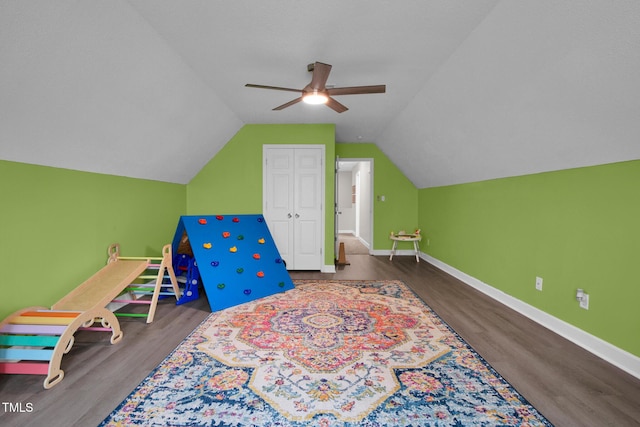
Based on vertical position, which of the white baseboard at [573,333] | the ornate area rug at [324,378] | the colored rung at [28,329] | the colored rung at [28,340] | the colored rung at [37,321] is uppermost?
the colored rung at [37,321]

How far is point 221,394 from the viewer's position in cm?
186

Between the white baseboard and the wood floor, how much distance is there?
2.8 inches

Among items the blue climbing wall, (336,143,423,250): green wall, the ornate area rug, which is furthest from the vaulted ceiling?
(336,143,423,250): green wall

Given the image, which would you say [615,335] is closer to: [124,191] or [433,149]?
[433,149]

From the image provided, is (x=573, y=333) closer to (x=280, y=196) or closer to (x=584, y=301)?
(x=584, y=301)

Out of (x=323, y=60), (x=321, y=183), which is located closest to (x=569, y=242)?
(x=323, y=60)

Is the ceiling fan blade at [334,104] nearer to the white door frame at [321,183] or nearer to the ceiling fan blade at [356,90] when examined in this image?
the ceiling fan blade at [356,90]

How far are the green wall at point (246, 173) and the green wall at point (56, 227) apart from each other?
4.56 ft

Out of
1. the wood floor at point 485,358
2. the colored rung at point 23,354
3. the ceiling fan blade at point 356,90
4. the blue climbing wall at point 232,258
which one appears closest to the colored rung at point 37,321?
the colored rung at point 23,354

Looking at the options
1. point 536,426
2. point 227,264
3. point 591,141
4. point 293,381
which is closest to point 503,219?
point 591,141

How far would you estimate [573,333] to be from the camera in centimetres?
258

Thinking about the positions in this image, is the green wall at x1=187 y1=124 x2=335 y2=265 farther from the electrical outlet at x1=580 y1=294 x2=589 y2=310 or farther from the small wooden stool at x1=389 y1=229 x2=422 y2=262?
the electrical outlet at x1=580 y1=294 x2=589 y2=310

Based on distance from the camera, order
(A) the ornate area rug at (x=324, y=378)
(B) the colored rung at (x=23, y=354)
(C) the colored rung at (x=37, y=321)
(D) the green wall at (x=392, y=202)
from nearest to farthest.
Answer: (A) the ornate area rug at (x=324, y=378)
(B) the colored rung at (x=23, y=354)
(C) the colored rung at (x=37, y=321)
(D) the green wall at (x=392, y=202)

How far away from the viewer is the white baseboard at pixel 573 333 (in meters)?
2.12
